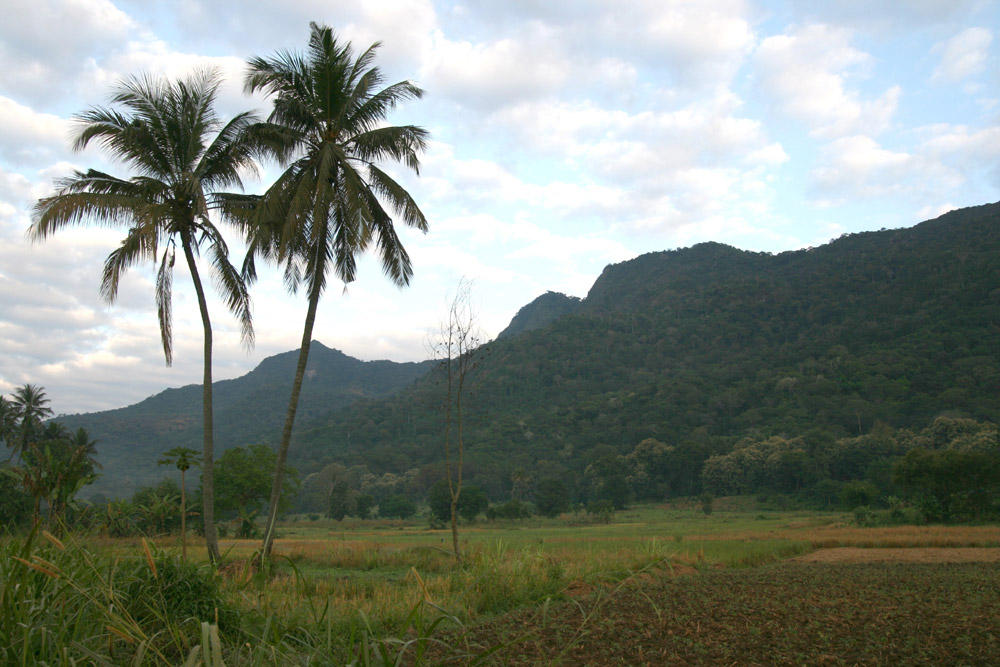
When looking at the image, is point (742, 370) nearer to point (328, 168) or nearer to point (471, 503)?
point (471, 503)

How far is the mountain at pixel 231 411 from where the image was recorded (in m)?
107

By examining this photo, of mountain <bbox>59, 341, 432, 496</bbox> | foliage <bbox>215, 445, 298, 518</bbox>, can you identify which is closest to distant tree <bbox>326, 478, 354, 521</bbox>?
foliage <bbox>215, 445, 298, 518</bbox>

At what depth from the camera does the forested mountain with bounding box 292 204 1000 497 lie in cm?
7912

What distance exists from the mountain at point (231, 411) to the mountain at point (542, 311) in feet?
110

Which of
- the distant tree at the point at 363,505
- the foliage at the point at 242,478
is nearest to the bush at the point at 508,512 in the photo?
the distant tree at the point at 363,505

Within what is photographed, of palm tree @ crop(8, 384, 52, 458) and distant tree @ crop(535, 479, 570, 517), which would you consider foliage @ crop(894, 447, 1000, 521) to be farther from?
palm tree @ crop(8, 384, 52, 458)

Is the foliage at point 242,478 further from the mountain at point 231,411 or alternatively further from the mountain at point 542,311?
the mountain at point 542,311

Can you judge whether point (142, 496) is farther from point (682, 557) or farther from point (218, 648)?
point (218, 648)

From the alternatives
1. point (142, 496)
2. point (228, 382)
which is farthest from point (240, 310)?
point (228, 382)

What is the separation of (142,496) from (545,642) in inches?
1369

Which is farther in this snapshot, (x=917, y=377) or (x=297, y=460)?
(x=297, y=460)

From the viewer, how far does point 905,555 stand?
22.0 metres

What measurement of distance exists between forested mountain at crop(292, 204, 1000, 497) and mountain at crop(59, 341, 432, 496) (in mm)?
18962

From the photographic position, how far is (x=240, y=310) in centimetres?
1658
